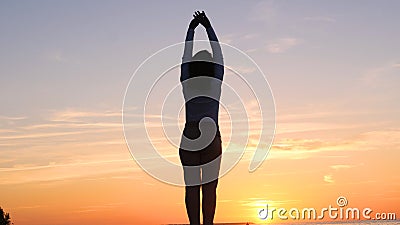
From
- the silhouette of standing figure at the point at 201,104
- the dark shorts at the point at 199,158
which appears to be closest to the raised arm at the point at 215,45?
the silhouette of standing figure at the point at 201,104

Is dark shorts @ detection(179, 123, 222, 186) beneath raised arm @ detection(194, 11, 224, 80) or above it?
beneath

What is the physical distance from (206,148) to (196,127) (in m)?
0.41

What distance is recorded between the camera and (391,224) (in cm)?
1611

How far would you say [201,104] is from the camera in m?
11.9

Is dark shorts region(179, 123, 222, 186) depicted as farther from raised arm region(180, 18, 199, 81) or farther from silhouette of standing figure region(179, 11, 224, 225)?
raised arm region(180, 18, 199, 81)

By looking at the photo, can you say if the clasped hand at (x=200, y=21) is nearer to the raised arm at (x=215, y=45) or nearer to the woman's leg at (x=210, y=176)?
the raised arm at (x=215, y=45)

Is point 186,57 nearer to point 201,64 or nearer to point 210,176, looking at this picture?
point 201,64

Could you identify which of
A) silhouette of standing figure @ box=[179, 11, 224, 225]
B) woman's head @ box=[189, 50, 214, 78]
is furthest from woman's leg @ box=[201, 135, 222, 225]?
woman's head @ box=[189, 50, 214, 78]

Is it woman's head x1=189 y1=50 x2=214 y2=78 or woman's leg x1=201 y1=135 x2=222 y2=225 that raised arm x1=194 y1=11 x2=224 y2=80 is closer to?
woman's head x1=189 y1=50 x2=214 y2=78

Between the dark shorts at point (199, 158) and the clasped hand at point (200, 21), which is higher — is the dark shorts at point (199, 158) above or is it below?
below

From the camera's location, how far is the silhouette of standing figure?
38.6 feet

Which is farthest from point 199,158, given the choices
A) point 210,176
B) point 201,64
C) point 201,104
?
point 201,64

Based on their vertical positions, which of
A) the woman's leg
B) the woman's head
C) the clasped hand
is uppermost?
the clasped hand

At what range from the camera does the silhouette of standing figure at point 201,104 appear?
1177 cm
